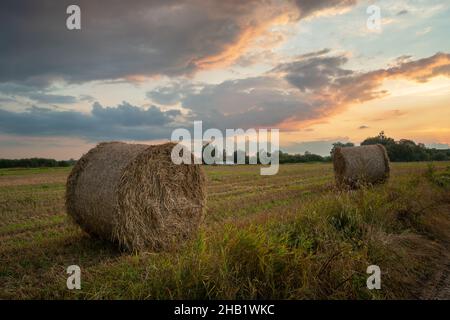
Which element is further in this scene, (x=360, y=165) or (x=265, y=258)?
(x=360, y=165)

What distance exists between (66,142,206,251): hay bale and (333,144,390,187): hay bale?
9388 mm

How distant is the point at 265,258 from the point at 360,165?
44.1ft

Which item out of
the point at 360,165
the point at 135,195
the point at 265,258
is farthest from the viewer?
the point at 360,165

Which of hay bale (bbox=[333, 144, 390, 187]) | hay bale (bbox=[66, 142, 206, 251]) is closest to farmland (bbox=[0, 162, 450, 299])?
hay bale (bbox=[66, 142, 206, 251])

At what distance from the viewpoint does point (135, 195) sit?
791cm

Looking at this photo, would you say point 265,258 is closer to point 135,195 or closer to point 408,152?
point 135,195

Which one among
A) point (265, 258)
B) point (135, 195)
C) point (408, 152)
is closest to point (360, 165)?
point (135, 195)

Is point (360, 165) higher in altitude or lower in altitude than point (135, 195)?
higher

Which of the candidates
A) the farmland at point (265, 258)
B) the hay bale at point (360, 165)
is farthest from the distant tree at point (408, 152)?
the farmland at point (265, 258)

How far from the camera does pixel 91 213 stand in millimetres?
7871

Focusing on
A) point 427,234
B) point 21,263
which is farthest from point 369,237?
point 21,263

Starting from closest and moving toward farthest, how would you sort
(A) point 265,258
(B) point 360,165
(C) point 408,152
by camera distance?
(A) point 265,258 < (B) point 360,165 < (C) point 408,152
